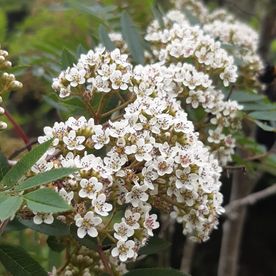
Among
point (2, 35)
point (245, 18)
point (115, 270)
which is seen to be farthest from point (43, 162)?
Answer: point (245, 18)

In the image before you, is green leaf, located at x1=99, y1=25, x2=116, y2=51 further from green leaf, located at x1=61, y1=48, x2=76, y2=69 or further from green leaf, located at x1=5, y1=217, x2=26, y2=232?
green leaf, located at x1=5, y1=217, x2=26, y2=232

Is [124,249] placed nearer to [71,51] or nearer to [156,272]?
[156,272]

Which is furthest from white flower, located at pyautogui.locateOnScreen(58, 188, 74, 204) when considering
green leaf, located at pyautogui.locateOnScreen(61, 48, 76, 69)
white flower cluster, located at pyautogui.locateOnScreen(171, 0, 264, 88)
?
white flower cluster, located at pyautogui.locateOnScreen(171, 0, 264, 88)

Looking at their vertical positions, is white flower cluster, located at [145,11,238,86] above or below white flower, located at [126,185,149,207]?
above

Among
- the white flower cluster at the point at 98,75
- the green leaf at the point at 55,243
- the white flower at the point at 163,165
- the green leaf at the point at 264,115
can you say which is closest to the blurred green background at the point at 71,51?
the white flower cluster at the point at 98,75

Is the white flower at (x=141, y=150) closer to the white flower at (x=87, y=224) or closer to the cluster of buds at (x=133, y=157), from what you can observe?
the cluster of buds at (x=133, y=157)

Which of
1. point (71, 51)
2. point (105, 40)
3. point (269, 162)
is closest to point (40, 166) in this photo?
point (105, 40)

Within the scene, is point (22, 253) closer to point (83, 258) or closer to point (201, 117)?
point (83, 258)
